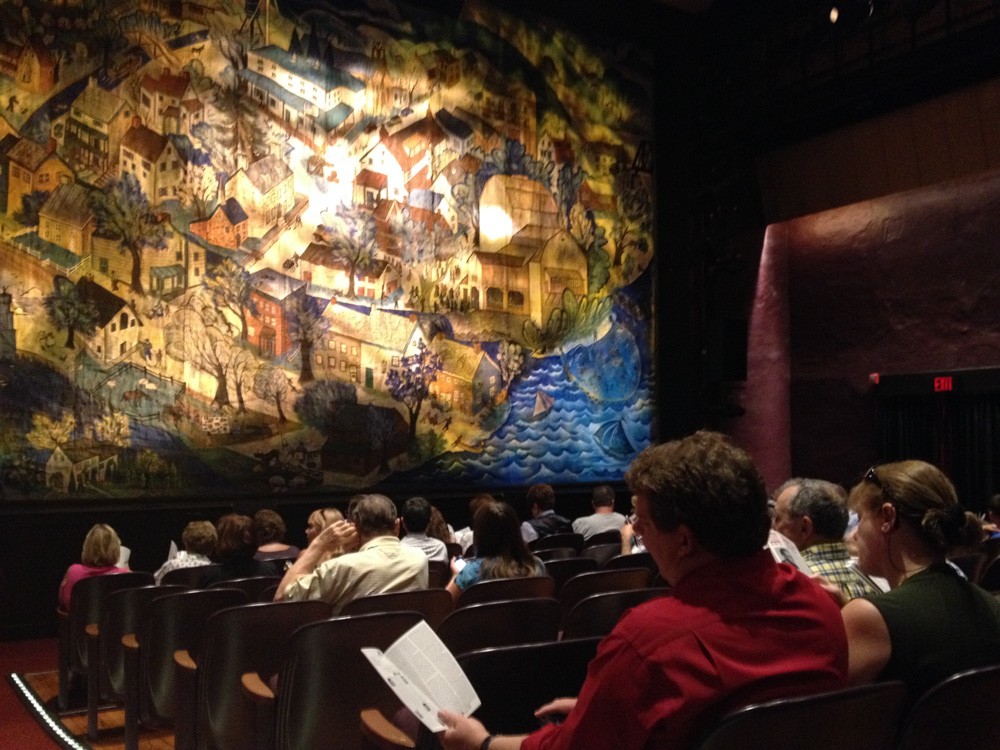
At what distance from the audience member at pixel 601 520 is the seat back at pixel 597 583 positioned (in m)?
3.29

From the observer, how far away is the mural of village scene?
8.86 m

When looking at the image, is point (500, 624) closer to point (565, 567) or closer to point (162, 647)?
point (162, 647)

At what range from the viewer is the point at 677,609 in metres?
1.70

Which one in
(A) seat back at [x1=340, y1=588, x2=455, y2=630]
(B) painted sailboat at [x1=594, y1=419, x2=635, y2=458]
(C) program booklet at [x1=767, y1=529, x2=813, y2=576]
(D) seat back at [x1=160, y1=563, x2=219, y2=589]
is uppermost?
(B) painted sailboat at [x1=594, y1=419, x2=635, y2=458]

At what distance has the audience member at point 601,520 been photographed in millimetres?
8391

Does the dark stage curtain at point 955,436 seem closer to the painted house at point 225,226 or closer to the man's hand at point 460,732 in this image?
the painted house at point 225,226

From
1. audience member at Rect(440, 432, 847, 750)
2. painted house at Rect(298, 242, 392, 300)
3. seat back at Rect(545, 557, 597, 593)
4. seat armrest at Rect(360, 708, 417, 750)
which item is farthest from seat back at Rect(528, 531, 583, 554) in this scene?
audience member at Rect(440, 432, 847, 750)

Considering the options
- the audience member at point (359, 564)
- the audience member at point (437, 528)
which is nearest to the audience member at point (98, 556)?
the audience member at point (437, 528)

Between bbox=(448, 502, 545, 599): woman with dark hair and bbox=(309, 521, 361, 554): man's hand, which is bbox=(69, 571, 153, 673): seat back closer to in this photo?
bbox=(309, 521, 361, 554): man's hand

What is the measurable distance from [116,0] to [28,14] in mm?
831

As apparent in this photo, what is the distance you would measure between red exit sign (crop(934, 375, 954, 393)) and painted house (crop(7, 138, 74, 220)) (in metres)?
9.99

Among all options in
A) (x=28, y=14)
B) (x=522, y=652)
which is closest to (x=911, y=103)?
(x=28, y=14)

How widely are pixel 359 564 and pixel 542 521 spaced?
4.21 metres

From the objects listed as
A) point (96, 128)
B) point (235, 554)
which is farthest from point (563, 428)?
point (235, 554)
